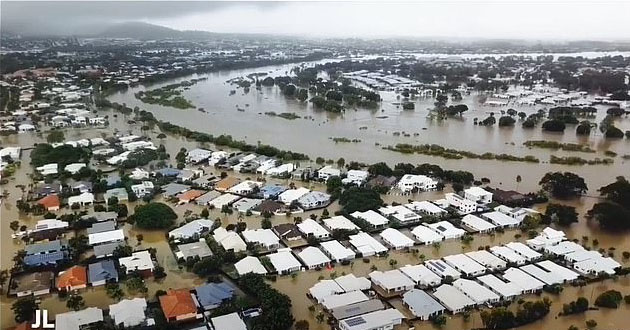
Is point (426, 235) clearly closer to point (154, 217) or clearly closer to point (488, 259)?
point (488, 259)

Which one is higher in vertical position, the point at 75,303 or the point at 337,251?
the point at 337,251

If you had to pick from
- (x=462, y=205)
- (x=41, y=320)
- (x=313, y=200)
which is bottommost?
(x=41, y=320)

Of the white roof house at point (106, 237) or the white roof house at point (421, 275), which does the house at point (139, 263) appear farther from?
the white roof house at point (421, 275)

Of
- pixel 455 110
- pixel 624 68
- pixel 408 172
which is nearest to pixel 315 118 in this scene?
pixel 455 110

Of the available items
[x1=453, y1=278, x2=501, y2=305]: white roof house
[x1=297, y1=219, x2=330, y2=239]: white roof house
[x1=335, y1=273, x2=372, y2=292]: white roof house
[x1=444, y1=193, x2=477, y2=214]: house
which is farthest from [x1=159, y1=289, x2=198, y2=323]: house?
[x1=444, y1=193, x2=477, y2=214]: house

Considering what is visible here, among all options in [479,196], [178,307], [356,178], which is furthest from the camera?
[356,178]

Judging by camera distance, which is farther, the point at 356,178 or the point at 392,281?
the point at 356,178

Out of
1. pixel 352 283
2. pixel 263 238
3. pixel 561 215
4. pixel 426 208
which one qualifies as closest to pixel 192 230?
pixel 263 238
